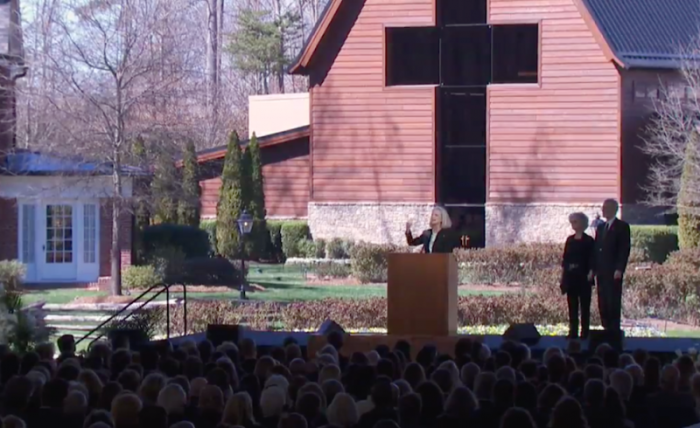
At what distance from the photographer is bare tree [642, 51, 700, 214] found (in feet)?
117

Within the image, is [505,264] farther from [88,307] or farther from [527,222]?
[88,307]

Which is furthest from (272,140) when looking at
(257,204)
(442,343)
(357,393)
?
(357,393)

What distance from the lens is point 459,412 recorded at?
796 cm

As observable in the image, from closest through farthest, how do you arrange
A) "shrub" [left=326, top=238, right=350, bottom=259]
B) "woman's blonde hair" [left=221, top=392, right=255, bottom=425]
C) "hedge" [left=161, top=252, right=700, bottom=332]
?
"woman's blonde hair" [left=221, top=392, right=255, bottom=425] → "hedge" [left=161, top=252, right=700, bottom=332] → "shrub" [left=326, top=238, right=350, bottom=259]

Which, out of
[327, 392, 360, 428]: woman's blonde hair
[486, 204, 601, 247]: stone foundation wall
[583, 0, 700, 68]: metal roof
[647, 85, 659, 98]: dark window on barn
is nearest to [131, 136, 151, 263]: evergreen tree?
[486, 204, 601, 247]: stone foundation wall

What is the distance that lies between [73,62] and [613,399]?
2465cm

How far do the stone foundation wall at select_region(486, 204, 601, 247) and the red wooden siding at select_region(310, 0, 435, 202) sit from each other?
2130mm

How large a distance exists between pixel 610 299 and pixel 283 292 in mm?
15772

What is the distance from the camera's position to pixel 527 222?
37656mm

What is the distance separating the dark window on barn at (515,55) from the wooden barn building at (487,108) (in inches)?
1.7

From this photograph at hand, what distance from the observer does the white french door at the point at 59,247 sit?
3306 cm

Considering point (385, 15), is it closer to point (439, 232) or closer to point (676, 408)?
point (439, 232)

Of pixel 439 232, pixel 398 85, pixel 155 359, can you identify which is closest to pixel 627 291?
pixel 439 232

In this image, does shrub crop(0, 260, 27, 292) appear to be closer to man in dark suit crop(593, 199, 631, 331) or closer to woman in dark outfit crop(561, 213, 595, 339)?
woman in dark outfit crop(561, 213, 595, 339)
